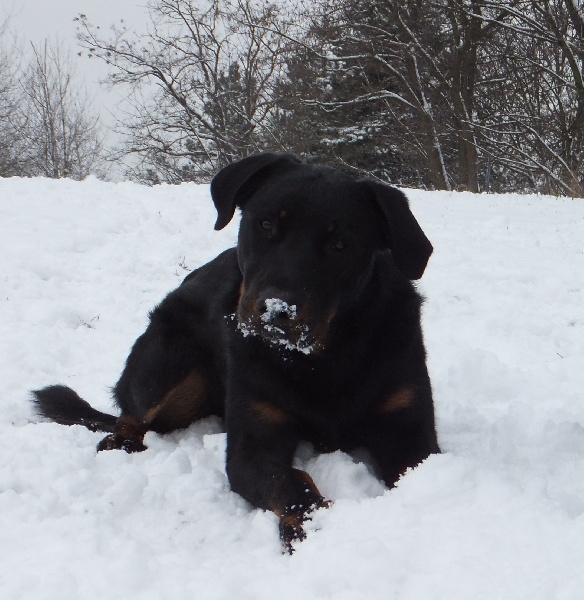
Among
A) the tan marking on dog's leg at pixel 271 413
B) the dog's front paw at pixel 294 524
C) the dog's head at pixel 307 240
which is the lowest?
the dog's front paw at pixel 294 524

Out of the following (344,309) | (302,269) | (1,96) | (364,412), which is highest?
(1,96)

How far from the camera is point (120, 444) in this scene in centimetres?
351

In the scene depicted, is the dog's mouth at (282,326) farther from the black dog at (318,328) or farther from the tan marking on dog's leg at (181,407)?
the tan marking on dog's leg at (181,407)

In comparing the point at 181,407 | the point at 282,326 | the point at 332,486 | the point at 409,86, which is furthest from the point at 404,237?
the point at 409,86

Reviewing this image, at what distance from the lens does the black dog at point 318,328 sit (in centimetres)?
270

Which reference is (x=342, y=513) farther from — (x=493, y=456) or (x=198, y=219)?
(x=198, y=219)

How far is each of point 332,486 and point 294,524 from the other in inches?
16.4

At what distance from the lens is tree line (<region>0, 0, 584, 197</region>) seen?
1994 cm

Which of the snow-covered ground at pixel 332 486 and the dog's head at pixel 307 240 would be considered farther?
the dog's head at pixel 307 240

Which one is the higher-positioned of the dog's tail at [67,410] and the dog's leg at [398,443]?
the dog's leg at [398,443]

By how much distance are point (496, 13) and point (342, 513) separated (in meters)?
21.3

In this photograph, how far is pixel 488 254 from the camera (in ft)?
25.9

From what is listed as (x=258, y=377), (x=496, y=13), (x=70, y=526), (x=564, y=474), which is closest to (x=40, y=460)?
(x=70, y=526)

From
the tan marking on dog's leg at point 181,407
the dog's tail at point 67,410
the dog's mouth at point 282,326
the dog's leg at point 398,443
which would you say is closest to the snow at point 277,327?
the dog's mouth at point 282,326
